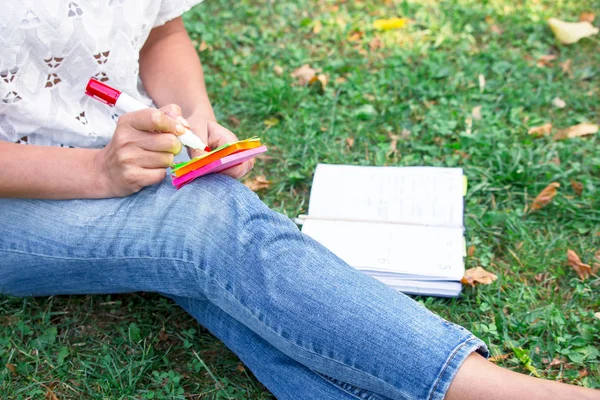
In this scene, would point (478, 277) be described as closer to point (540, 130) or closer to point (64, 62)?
point (540, 130)

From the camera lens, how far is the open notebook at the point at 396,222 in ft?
6.22

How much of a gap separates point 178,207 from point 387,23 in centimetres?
193

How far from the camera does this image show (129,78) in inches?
70.8

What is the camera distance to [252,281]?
146 centimetres

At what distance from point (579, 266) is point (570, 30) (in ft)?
4.71

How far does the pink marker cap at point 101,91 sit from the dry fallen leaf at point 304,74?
1.38m

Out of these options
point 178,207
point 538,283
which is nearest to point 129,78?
point 178,207

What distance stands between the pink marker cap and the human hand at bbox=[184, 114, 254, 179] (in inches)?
9.5

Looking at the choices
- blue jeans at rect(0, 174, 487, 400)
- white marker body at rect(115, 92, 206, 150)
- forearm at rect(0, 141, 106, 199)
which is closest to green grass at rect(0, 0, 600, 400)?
blue jeans at rect(0, 174, 487, 400)

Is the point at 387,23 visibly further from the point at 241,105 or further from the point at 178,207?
the point at 178,207

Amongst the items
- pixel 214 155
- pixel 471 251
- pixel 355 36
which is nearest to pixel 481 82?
pixel 355 36

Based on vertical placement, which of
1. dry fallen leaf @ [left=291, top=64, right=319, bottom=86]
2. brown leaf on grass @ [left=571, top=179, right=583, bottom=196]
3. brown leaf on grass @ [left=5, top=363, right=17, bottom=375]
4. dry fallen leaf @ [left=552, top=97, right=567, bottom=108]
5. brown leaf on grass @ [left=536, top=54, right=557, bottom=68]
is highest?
brown leaf on grass @ [left=536, top=54, right=557, bottom=68]

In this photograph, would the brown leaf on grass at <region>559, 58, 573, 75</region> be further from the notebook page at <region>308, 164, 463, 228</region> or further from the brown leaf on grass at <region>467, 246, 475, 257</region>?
the brown leaf on grass at <region>467, 246, 475, 257</region>

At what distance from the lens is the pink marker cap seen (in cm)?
157
